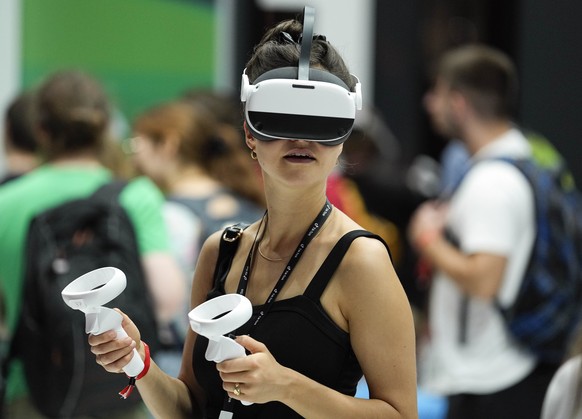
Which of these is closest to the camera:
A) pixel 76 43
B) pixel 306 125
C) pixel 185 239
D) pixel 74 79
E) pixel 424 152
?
pixel 306 125

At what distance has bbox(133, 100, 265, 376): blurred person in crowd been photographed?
4.08 meters

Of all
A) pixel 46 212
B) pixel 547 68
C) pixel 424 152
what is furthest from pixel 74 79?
pixel 424 152

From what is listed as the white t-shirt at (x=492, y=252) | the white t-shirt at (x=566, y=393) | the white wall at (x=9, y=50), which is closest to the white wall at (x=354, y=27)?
the white wall at (x=9, y=50)

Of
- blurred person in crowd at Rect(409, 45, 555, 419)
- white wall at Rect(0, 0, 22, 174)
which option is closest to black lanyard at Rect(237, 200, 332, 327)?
blurred person in crowd at Rect(409, 45, 555, 419)

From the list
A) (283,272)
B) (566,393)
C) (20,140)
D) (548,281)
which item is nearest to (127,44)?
(20,140)

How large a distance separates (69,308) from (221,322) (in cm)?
161

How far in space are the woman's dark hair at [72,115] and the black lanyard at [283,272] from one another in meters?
1.66

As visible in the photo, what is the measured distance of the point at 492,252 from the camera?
3.77 m

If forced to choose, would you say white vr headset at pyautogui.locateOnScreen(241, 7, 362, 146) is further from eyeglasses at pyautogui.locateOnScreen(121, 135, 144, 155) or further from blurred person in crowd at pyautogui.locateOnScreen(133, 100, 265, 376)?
eyeglasses at pyautogui.locateOnScreen(121, 135, 144, 155)

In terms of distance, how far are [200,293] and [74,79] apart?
1.68 metres

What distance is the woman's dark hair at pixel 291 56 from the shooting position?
6.48 feet

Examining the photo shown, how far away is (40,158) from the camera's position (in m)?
4.21

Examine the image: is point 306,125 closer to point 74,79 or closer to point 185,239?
point 74,79

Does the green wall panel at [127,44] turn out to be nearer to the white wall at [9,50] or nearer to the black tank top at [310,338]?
the white wall at [9,50]
